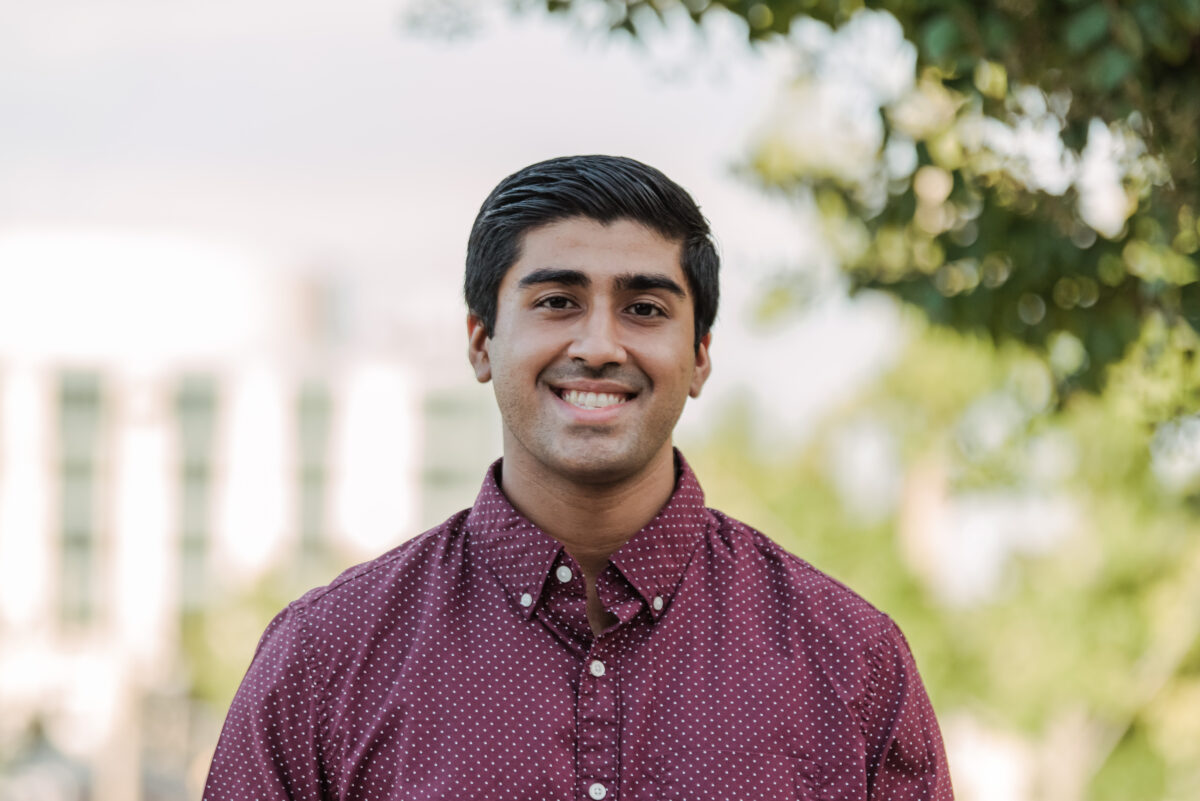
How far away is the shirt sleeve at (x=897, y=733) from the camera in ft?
8.40

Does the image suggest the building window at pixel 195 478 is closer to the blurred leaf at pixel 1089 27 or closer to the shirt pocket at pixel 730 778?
the blurred leaf at pixel 1089 27

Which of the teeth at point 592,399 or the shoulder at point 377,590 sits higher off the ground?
the teeth at point 592,399

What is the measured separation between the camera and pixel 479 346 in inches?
109

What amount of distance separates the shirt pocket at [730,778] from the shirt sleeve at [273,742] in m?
0.50

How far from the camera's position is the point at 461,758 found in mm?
2463

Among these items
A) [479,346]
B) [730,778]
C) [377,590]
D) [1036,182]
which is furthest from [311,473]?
[730,778]

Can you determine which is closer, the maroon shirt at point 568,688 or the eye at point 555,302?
the maroon shirt at point 568,688

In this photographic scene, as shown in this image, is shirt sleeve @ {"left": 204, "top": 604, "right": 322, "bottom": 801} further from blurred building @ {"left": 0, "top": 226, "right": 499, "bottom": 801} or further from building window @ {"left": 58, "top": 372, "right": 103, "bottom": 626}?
building window @ {"left": 58, "top": 372, "right": 103, "bottom": 626}

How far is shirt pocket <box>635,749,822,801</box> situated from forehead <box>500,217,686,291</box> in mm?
717

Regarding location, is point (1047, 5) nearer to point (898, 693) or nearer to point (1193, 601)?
point (898, 693)

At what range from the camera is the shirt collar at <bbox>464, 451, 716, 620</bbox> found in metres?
2.58

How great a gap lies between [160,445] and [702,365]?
52.9 metres

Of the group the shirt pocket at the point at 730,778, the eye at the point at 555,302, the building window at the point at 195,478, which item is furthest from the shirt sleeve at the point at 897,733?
the building window at the point at 195,478

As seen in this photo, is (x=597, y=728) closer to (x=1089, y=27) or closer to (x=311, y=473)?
(x=1089, y=27)
